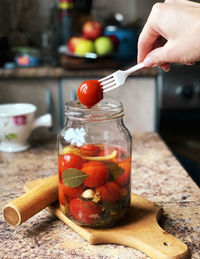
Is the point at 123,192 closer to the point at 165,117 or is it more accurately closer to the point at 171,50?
the point at 171,50

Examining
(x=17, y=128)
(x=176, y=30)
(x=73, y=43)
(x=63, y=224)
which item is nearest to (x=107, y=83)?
(x=176, y=30)

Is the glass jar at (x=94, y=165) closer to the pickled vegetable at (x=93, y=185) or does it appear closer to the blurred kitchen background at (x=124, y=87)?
the pickled vegetable at (x=93, y=185)

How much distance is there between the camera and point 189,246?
0.64m

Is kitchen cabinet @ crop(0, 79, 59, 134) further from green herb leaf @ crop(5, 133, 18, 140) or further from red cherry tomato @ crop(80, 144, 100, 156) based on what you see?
red cherry tomato @ crop(80, 144, 100, 156)

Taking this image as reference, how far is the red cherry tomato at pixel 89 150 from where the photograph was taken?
707 millimetres

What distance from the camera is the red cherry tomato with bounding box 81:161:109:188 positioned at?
2.18 ft

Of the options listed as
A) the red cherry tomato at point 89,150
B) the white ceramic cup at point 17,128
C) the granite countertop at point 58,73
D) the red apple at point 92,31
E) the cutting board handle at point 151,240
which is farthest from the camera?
the red apple at point 92,31

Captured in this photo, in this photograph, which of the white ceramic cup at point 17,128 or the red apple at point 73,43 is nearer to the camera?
the white ceramic cup at point 17,128

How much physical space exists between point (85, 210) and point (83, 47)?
1.56m

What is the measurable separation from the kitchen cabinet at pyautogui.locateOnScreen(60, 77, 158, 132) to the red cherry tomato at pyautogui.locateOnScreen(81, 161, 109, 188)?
143 cm

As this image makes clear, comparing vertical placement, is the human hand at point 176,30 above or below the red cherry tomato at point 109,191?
above

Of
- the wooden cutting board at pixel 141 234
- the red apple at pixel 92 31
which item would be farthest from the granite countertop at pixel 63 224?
the red apple at pixel 92 31

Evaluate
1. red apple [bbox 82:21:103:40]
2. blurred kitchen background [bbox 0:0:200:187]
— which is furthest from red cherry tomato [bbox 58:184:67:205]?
red apple [bbox 82:21:103:40]

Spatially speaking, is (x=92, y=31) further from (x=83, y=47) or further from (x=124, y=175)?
(x=124, y=175)
